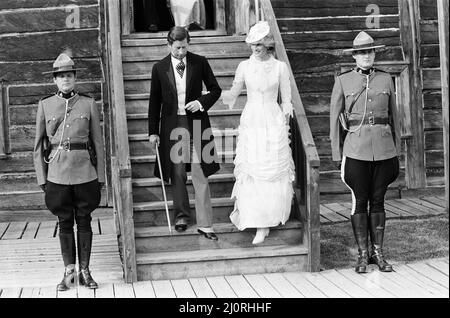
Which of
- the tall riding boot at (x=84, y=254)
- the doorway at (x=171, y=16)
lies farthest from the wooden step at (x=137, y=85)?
the tall riding boot at (x=84, y=254)

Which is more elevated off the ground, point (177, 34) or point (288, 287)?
point (177, 34)

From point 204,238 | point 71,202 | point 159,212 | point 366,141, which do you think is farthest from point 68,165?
point 366,141

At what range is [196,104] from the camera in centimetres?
841

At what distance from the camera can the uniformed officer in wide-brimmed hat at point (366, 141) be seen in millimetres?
8188

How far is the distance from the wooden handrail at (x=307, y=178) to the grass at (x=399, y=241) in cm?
30

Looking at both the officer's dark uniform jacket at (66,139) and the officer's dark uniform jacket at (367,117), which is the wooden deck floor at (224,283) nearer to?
the officer's dark uniform jacket at (66,139)

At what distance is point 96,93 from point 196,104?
3.49 meters

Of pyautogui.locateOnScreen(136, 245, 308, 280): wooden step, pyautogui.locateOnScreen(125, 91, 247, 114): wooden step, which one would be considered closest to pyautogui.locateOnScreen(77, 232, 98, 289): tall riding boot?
pyautogui.locateOnScreen(136, 245, 308, 280): wooden step

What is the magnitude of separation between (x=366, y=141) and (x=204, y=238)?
1.69 m

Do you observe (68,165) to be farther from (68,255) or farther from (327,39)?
(327,39)

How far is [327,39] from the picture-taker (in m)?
12.1

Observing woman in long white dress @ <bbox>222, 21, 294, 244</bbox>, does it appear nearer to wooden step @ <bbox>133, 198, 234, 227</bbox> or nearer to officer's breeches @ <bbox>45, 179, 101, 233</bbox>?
wooden step @ <bbox>133, 198, 234, 227</bbox>
